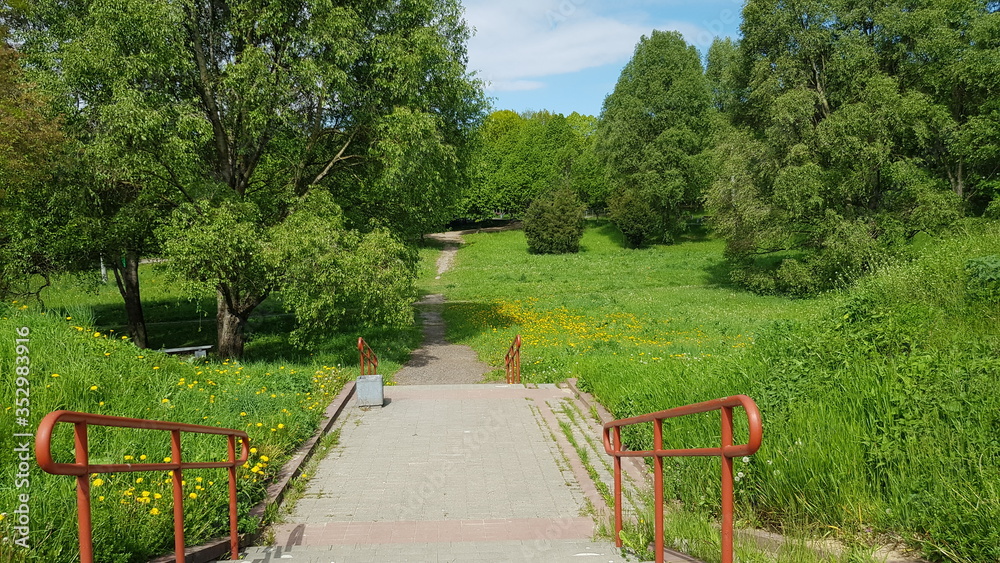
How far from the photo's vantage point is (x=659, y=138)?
44.9m

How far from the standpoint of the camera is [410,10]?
15383mm

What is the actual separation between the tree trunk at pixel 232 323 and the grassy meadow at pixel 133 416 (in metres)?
4.54

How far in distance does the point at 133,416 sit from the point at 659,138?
43.5 meters

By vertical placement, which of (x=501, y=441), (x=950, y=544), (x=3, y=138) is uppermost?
(x=3, y=138)

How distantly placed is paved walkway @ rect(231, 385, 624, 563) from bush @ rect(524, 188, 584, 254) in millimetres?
35820

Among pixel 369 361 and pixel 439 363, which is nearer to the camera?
pixel 369 361

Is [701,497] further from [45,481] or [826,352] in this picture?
[45,481]

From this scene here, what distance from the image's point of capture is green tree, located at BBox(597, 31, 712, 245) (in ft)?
147

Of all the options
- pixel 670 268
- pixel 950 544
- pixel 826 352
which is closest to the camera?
pixel 950 544

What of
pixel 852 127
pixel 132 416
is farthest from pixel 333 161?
pixel 852 127

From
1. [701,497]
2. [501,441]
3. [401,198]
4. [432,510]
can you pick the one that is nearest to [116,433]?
[432,510]

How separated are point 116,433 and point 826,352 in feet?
24.9

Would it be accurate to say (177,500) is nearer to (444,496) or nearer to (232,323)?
(444,496)

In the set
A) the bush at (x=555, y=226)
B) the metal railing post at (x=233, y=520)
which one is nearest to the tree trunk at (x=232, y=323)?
the metal railing post at (x=233, y=520)
